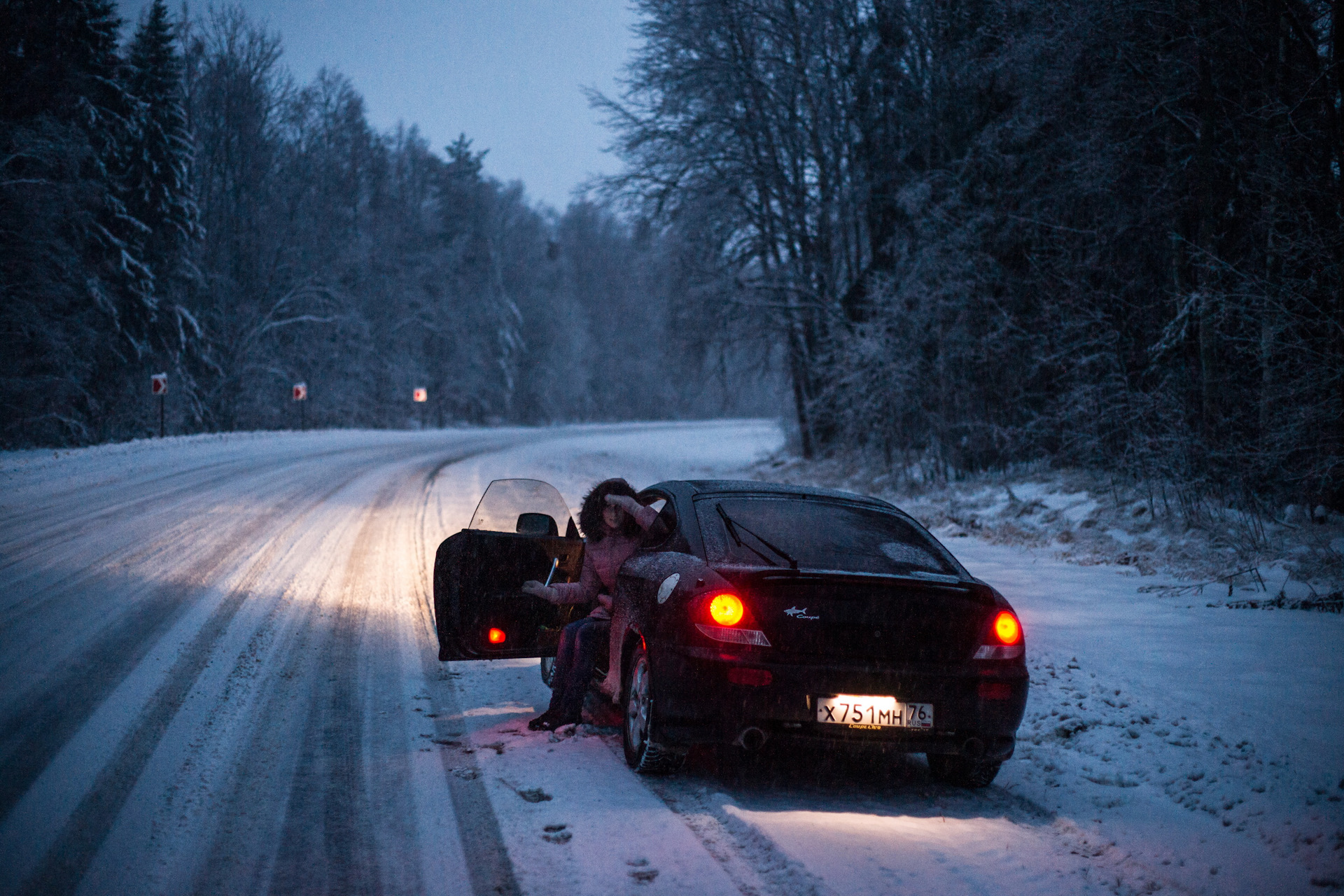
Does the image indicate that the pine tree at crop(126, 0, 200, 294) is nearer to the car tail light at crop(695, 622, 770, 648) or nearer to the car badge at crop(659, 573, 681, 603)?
the car badge at crop(659, 573, 681, 603)

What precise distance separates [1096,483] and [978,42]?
29.7 feet

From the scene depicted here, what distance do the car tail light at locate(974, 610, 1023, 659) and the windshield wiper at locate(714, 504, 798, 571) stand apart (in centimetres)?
97

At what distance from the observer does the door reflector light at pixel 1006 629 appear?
4660 millimetres

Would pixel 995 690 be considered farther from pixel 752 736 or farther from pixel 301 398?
pixel 301 398

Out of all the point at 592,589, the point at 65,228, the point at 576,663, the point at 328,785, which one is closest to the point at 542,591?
the point at 592,589

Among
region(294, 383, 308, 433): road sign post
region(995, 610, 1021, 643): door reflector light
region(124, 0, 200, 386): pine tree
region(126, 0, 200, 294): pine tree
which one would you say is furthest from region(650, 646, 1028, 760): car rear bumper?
region(126, 0, 200, 294): pine tree

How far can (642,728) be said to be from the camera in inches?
192

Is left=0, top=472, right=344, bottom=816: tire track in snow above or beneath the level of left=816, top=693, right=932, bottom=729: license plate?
beneath

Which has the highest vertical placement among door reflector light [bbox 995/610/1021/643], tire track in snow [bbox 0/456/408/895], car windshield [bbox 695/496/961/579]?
car windshield [bbox 695/496/961/579]

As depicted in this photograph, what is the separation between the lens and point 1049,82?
15164mm

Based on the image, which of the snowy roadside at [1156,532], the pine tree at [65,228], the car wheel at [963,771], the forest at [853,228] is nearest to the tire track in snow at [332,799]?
the car wheel at [963,771]

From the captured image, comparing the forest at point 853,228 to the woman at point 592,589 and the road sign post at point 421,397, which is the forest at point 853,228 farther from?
the woman at point 592,589

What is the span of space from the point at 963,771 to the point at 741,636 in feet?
4.78

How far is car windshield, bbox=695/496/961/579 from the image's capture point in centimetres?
493
